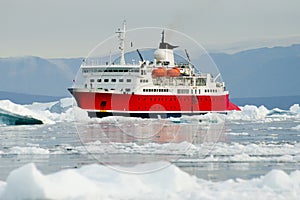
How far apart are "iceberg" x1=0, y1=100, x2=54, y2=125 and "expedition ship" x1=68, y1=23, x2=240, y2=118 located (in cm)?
932

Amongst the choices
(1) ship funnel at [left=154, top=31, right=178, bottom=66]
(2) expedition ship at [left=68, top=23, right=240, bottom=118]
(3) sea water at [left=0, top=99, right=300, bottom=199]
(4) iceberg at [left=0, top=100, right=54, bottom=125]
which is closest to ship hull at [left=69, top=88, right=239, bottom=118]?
(2) expedition ship at [left=68, top=23, right=240, bottom=118]

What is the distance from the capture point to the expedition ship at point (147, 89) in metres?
38.6

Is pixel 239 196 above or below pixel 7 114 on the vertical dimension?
below

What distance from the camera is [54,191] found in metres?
7.54

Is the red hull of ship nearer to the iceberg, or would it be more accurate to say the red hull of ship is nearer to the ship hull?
the ship hull

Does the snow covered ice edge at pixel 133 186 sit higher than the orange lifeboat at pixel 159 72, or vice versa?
the orange lifeboat at pixel 159 72

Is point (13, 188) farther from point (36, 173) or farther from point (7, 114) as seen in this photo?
point (7, 114)

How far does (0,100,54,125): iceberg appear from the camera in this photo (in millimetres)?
27109

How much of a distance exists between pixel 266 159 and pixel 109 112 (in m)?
25.8

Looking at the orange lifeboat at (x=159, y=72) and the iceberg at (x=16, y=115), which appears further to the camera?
the orange lifeboat at (x=159, y=72)

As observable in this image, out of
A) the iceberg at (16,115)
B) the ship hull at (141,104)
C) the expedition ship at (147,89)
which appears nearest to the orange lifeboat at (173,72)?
the expedition ship at (147,89)

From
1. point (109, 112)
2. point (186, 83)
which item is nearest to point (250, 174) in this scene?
point (109, 112)

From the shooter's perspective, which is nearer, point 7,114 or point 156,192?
point 156,192

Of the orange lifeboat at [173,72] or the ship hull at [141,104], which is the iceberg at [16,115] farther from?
the orange lifeboat at [173,72]
